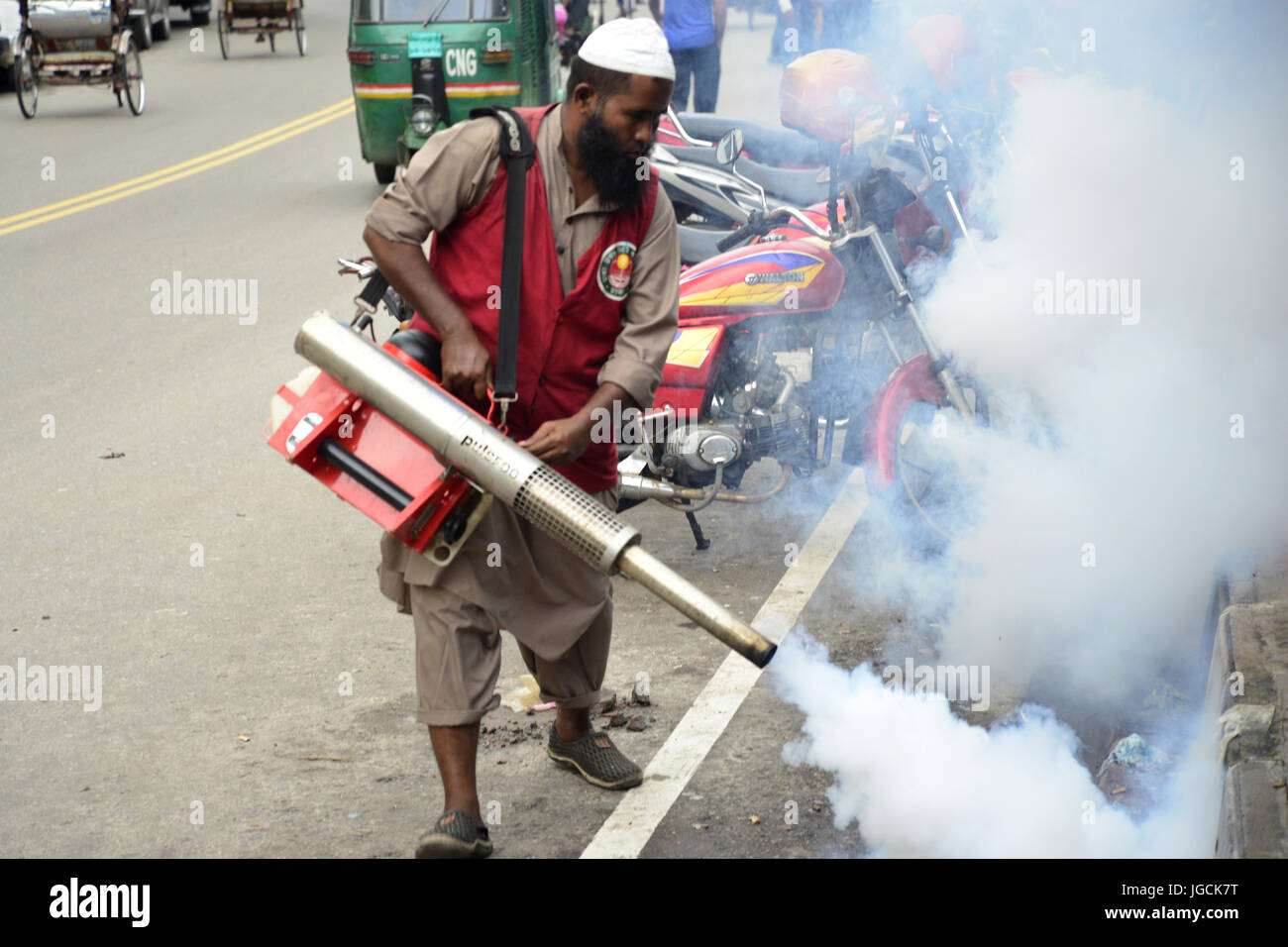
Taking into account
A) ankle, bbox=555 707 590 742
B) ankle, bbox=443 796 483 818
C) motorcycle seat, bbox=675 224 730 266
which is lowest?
ankle, bbox=555 707 590 742

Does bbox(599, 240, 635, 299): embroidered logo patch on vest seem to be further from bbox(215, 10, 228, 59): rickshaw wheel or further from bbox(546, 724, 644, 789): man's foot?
bbox(215, 10, 228, 59): rickshaw wheel

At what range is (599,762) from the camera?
3562 mm

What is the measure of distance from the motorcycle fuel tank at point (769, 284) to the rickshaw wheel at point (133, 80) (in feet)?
42.9

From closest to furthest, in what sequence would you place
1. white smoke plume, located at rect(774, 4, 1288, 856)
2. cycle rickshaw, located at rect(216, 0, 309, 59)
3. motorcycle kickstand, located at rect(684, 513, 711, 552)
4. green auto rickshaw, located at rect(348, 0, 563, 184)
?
white smoke plume, located at rect(774, 4, 1288, 856) → motorcycle kickstand, located at rect(684, 513, 711, 552) → green auto rickshaw, located at rect(348, 0, 563, 184) → cycle rickshaw, located at rect(216, 0, 309, 59)

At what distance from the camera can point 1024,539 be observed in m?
4.34

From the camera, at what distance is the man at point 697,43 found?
11.5m

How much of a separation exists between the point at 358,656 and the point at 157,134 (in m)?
12.4

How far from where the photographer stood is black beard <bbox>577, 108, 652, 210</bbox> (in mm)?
3035

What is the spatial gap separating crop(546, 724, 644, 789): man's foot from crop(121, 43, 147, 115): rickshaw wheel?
1446 cm

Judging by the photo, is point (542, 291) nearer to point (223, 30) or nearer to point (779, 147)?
point (779, 147)

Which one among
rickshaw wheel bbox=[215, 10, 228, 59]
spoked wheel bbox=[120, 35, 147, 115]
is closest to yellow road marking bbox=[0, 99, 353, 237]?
spoked wheel bbox=[120, 35, 147, 115]

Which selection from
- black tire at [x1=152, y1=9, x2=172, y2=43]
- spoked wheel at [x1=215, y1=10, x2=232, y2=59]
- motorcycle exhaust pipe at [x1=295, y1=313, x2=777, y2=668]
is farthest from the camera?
black tire at [x1=152, y1=9, x2=172, y2=43]

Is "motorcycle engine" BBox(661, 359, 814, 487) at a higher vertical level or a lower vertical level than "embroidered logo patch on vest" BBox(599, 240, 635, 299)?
lower
